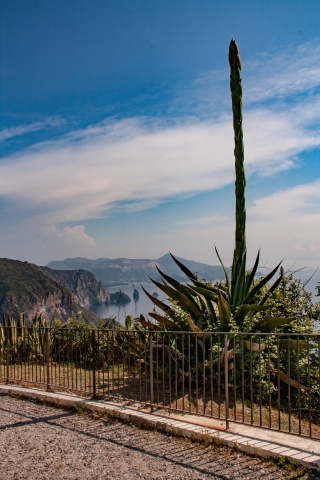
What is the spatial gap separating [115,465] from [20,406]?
112 inches

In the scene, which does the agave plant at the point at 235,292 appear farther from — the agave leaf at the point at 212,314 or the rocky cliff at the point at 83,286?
the rocky cliff at the point at 83,286

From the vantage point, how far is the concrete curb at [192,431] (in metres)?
4.49

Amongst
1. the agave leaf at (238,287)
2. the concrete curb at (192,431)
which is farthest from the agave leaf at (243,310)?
the concrete curb at (192,431)

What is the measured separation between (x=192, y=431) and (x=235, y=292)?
3.12m

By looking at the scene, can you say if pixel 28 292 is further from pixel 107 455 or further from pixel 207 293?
pixel 107 455

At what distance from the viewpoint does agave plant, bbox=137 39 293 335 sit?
24.3ft

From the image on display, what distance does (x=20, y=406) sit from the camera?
269 inches

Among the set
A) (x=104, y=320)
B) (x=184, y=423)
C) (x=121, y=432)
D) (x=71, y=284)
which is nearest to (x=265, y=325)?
(x=184, y=423)

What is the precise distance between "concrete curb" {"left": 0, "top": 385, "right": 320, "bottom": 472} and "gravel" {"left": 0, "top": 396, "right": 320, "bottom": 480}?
0.33 ft

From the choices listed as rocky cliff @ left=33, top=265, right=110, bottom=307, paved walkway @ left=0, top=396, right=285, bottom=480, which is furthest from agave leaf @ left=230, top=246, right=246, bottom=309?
rocky cliff @ left=33, top=265, right=110, bottom=307

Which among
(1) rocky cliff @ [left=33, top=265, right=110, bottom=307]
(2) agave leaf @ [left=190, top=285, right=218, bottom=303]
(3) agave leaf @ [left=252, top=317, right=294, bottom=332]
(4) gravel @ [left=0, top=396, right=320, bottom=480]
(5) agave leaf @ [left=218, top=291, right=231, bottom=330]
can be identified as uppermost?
(2) agave leaf @ [left=190, top=285, right=218, bottom=303]

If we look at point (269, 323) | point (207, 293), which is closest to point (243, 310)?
point (269, 323)

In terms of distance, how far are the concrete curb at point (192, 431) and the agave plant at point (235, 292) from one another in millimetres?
1805

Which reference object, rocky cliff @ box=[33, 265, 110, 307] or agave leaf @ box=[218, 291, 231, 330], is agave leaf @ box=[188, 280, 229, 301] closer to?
agave leaf @ box=[218, 291, 231, 330]
